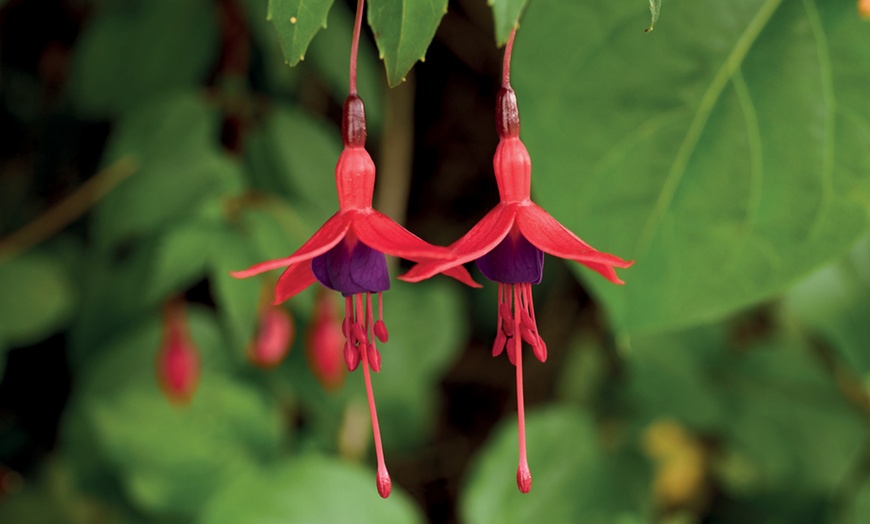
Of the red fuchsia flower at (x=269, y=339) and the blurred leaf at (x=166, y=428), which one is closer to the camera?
the red fuchsia flower at (x=269, y=339)

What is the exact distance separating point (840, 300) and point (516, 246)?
0.68 meters

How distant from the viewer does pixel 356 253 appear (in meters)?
0.42

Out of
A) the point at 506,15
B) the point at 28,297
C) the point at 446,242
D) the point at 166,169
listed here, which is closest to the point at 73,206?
the point at 28,297

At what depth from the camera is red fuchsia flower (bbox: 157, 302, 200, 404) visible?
1025mm

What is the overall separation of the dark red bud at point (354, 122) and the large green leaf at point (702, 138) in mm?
176

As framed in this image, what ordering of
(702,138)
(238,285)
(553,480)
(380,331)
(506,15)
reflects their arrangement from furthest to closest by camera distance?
(553,480), (238,285), (702,138), (380,331), (506,15)

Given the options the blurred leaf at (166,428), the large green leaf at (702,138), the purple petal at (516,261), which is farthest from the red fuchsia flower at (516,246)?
the blurred leaf at (166,428)

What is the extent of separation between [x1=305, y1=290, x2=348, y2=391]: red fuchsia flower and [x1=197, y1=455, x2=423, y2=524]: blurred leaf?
104mm

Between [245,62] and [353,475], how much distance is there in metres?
0.55

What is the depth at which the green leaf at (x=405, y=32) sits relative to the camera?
1.17 feet

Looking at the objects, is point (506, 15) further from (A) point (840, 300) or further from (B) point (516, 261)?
(A) point (840, 300)

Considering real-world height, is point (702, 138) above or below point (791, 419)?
above

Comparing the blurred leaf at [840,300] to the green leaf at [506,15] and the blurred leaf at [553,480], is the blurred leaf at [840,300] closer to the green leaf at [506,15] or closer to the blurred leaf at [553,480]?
the blurred leaf at [553,480]

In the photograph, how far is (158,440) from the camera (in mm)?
1104
